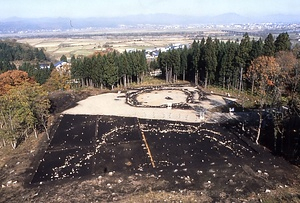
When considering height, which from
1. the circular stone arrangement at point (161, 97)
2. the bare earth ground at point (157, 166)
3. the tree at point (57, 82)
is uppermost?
the tree at point (57, 82)

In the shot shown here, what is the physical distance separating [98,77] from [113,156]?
24.7 metres

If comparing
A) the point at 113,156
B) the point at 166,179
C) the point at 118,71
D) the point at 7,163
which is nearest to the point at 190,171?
the point at 166,179

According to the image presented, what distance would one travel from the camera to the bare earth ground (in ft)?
47.8

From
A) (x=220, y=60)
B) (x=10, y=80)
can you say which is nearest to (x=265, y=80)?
(x=220, y=60)

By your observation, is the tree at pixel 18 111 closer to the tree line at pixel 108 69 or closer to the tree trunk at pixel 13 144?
the tree trunk at pixel 13 144

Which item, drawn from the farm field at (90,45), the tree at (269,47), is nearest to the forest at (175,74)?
the tree at (269,47)

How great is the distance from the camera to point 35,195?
1487cm

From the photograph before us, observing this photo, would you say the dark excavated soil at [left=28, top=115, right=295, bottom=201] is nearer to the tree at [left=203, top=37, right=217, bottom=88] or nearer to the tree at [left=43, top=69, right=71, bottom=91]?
the tree at [left=203, top=37, right=217, bottom=88]

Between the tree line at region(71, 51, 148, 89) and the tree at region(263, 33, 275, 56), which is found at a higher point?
the tree at region(263, 33, 275, 56)

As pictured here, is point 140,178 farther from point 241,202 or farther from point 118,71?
point 118,71

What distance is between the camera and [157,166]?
699 inches

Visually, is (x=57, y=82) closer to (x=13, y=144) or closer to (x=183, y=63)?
(x=183, y=63)

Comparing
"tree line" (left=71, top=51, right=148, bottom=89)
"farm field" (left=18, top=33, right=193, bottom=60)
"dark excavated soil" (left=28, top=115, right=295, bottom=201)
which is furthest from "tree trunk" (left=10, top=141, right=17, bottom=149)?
"farm field" (left=18, top=33, right=193, bottom=60)

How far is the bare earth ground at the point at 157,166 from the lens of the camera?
1457cm
